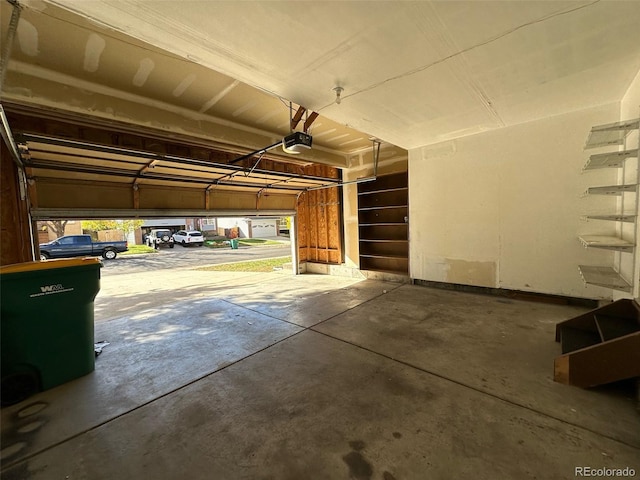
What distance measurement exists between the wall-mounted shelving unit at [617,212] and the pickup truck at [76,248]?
1700 centimetres

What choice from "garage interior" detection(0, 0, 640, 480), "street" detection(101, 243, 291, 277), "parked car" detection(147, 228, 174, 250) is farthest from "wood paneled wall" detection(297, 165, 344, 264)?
"parked car" detection(147, 228, 174, 250)

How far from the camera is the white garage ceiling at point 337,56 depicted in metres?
1.75

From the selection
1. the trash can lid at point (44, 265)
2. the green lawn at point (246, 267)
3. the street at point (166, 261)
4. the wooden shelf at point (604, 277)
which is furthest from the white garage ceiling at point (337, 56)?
the street at point (166, 261)

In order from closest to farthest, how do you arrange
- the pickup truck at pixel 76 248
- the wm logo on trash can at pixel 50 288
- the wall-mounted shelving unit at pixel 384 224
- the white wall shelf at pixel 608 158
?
the wm logo on trash can at pixel 50 288 < the white wall shelf at pixel 608 158 < the wall-mounted shelving unit at pixel 384 224 < the pickup truck at pixel 76 248

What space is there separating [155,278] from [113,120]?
21.1 feet

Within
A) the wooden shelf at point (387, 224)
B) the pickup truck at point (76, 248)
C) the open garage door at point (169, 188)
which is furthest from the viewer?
the pickup truck at point (76, 248)

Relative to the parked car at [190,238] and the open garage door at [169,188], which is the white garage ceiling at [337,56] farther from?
the parked car at [190,238]

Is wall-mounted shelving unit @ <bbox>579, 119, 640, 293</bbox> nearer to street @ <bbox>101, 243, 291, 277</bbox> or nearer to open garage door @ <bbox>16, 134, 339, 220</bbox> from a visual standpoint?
open garage door @ <bbox>16, 134, 339, 220</bbox>

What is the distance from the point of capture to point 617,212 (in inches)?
128

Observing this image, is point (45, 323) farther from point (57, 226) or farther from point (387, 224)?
point (57, 226)

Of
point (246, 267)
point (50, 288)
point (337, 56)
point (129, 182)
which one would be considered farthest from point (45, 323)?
point (246, 267)

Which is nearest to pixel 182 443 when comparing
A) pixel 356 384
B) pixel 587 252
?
pixel 356 384

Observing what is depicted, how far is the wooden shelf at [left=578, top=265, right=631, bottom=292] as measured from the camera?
7.74ft

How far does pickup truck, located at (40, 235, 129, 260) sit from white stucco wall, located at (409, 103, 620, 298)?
592 inches
